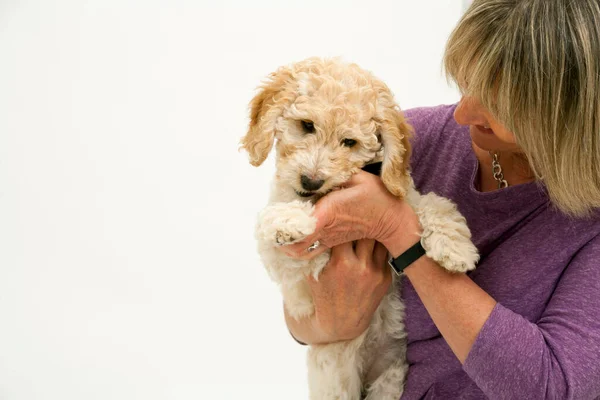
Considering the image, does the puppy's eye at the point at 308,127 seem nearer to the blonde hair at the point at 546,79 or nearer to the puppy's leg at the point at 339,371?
the blonde hair at the point at 546,79

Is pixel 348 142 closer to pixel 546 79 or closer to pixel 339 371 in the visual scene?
pixel 546 79

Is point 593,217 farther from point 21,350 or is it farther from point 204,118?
point 21,350

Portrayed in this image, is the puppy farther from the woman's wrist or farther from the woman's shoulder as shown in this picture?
the woman's shoulder

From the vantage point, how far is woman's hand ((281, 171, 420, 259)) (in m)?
1.61

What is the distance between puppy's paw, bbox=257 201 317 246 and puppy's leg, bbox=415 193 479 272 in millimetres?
302

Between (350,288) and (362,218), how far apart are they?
221mm

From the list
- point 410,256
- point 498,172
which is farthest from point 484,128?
point 410,256

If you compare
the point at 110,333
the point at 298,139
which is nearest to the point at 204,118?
the point at 110,333

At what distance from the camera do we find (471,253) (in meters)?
1.60

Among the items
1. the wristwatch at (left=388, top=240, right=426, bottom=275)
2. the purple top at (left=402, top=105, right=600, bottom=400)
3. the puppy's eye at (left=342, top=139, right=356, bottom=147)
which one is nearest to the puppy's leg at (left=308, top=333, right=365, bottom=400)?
the purple top at (left=402, top=105, right=600, bottom=400)

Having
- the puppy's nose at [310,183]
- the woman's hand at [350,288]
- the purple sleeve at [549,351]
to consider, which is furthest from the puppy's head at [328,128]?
the purple sleeve at [549,351]

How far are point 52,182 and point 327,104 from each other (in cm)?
193

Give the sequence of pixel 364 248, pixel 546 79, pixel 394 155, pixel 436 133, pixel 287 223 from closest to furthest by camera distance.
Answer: pixel 546 79 < pixel 287 223 < pixel 394 155 < pixel 364 248 < pixel 436 133

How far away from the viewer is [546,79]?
4.59 ft
